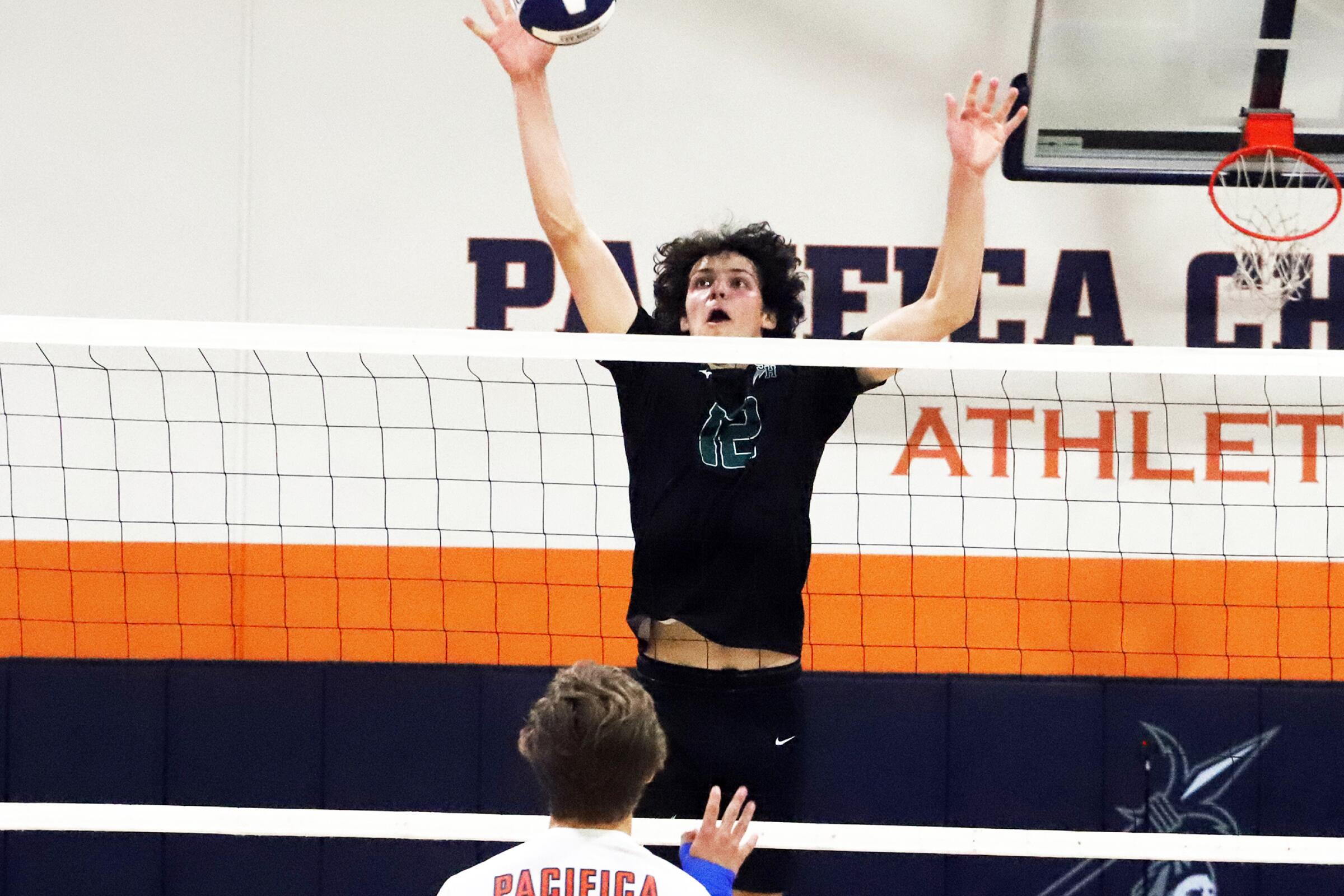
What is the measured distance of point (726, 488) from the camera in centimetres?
279

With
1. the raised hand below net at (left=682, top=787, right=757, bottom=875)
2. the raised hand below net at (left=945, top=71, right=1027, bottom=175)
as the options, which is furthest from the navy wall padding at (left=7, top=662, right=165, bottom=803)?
the raised hand below net at (left=945, top=71, right=1027, bottom=175)

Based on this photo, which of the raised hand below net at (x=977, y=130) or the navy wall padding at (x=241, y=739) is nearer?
the raised hand below net at (x=977, y=130)

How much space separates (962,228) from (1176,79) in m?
2.01

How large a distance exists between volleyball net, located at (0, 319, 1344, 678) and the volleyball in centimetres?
188

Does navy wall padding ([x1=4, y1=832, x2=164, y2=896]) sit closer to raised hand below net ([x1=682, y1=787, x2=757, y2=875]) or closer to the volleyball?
raised hand below net ([x1=682, y1=787, x2=757, y2=875])

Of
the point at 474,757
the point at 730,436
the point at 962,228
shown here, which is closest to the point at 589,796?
the point at 730,436

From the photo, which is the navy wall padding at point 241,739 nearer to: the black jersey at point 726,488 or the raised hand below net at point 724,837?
the black jersey at point 726,488

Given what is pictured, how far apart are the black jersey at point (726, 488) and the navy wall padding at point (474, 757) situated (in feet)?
5.98

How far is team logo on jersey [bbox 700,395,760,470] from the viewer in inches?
111

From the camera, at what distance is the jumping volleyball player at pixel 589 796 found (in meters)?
1.82

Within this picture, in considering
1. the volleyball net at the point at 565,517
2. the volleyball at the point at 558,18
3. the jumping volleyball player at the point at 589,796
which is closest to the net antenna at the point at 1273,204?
the volleyball net at the point at 565,517

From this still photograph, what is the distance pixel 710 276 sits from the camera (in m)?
3.13

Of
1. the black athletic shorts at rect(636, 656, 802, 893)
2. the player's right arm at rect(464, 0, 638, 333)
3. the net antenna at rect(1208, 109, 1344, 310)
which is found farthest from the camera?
the net antenna at rect(1208, 109, 1344, 310)

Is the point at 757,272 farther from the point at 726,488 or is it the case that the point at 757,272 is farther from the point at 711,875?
the point at 711,875
